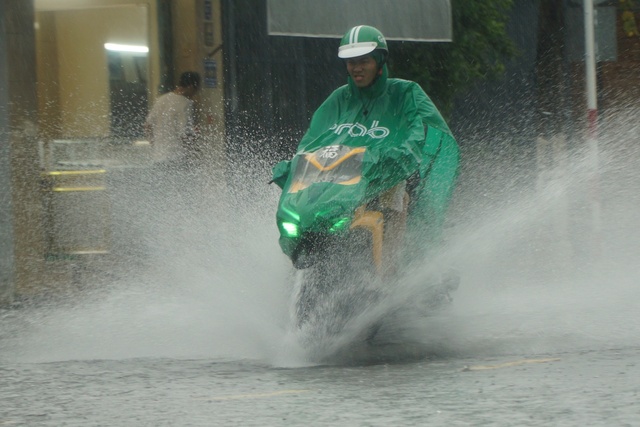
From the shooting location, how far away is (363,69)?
755 cm

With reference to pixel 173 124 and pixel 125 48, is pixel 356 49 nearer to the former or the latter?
pixel 173 124

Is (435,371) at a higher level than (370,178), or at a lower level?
lower

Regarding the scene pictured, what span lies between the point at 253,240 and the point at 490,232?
5.09ft

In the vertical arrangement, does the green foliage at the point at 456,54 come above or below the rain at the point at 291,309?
above

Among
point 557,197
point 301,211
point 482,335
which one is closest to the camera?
point 301,211

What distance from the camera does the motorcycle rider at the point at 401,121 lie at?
7.48 meters

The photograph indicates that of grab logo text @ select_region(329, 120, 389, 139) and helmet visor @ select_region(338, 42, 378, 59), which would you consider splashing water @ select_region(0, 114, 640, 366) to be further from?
helmet visor @ select_region(338, 42, 378, 59)

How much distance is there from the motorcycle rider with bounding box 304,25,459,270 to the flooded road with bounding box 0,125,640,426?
0.90 feet

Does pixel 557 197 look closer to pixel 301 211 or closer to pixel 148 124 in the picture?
pixel 148 124

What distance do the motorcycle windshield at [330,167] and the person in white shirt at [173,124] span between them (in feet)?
16.1

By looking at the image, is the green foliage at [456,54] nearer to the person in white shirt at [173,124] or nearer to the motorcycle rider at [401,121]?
the person in white shirt at [173,124]

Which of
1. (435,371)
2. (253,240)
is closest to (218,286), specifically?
(253,240)

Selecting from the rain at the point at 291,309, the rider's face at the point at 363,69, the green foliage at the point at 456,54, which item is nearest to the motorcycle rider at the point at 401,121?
the rider's face at the point at 363,69

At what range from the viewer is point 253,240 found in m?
8.83
